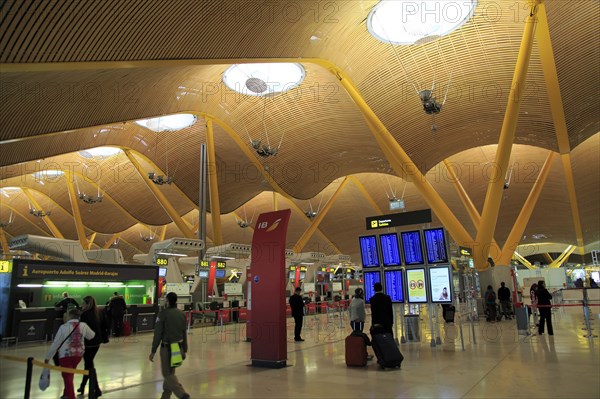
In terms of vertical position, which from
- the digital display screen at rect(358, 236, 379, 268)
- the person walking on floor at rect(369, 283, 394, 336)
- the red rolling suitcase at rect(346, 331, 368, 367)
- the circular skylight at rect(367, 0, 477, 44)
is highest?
the circular skylight at rect(367, 0, 477, 44)

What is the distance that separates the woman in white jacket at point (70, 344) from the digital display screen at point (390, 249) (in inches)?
303

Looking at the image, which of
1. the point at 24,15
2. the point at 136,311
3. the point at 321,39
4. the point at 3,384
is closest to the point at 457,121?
the point at 321,39

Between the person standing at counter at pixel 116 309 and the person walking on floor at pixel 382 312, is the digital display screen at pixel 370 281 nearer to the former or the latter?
the person walking on floor at pixel 382 312

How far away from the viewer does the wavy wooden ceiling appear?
34.2ft

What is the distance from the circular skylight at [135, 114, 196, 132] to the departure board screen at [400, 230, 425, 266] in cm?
1979

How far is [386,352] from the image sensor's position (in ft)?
26.8

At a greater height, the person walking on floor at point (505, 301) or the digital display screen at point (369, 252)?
the digital display screen at point (369, 252)

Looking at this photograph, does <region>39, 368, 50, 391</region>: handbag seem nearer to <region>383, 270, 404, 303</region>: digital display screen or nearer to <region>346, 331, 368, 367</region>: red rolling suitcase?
<region>346, 331, 368, 367</region>: red rolling suitcase

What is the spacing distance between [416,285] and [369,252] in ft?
5.08

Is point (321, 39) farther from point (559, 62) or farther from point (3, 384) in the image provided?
point (3, 384)

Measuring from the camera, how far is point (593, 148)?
104 ft

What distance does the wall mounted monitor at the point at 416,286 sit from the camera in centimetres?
1116

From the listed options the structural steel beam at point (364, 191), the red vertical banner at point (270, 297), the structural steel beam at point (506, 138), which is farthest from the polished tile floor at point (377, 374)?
the structural steel beam at point (364, 191)

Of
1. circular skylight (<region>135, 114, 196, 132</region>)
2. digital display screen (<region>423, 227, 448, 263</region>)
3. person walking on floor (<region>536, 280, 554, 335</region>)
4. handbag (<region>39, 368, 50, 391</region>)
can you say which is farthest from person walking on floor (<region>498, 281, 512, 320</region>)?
circular skylight (<region>135, 114, 196, 132</region>)
